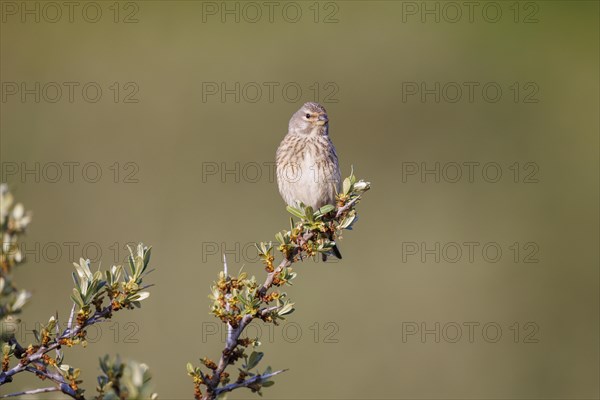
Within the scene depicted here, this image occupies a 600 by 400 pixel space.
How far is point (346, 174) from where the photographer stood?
794 centimetres

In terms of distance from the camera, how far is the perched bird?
5828 mm

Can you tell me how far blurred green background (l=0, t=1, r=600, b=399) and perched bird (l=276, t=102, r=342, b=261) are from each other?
2168 mm

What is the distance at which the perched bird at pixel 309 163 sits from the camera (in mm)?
5828

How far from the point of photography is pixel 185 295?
8.23m

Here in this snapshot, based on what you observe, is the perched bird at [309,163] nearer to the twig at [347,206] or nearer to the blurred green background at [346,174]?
the twig at [347,206]

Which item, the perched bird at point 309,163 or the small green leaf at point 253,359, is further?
the perched bird at point 309,163

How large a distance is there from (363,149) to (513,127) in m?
2.56

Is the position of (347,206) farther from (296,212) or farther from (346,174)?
(346,174)

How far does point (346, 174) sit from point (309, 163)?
208 centimetres

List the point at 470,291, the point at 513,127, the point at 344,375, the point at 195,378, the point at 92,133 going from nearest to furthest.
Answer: the point at 195,378 < the point at 344,375 < the point at 470,291 < the point at 92,133 < the point at 513,127

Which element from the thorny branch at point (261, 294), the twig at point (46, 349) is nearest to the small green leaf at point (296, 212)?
the thorny branch at point (261, 294)

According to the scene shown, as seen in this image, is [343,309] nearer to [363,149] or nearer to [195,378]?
[363,149]

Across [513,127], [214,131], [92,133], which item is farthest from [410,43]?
[92,133]

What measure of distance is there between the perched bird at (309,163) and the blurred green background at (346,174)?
217cm
